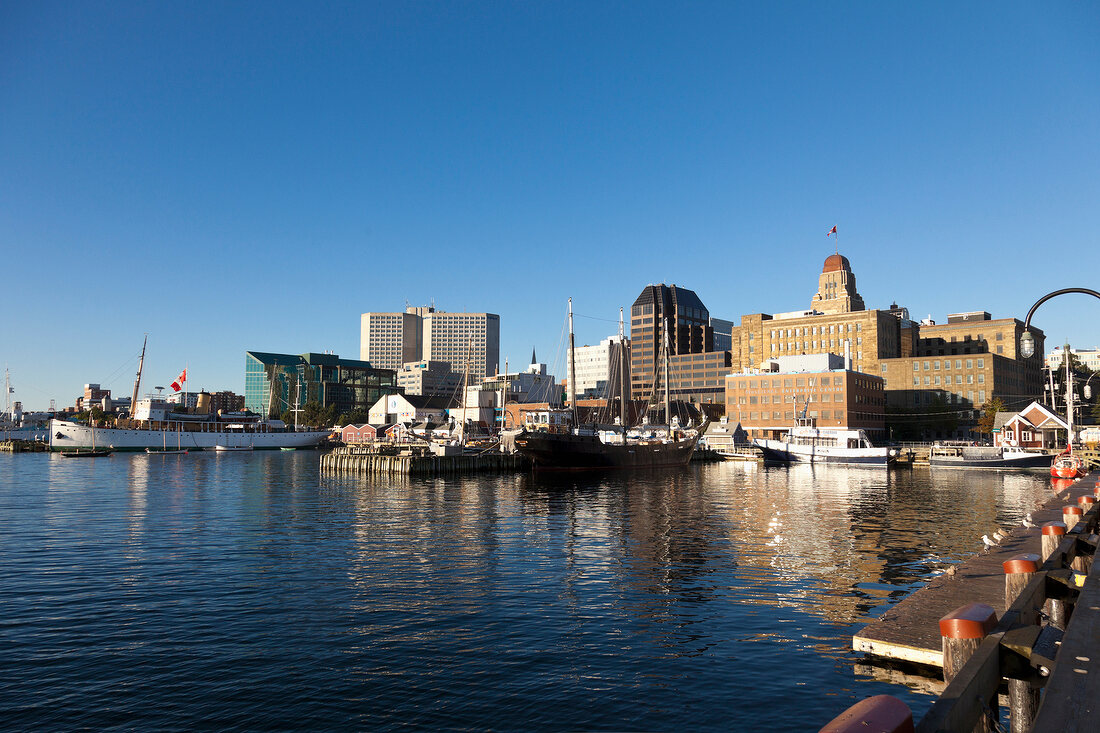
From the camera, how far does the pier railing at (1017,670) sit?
204 inches

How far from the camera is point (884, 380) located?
17038cm

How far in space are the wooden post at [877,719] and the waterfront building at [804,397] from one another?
453 ft

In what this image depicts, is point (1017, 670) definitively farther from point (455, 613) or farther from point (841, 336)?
point (841, 336)

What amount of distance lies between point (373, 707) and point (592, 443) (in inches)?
3076

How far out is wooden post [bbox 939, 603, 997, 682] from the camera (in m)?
7.12

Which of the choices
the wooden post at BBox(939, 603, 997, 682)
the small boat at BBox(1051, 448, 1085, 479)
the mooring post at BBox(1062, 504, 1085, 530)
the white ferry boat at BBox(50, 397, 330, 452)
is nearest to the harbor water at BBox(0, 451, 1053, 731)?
the mooring post at BBox(1062, 504, 1085, 530)

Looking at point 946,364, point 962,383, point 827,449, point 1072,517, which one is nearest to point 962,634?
point 1072,517

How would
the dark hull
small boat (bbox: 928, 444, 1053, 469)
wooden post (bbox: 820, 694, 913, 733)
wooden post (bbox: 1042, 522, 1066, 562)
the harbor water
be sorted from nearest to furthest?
wooden post (bbox: 820, 694, 913, 733), wooden post (bbox: 1042, 522, 1066, 562), the harbor water, the dark hull, small boat (bbox: 928, 444, 1053, 469)

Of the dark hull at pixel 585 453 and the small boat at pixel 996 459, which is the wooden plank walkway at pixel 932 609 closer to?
the dark hull at pixel 585 453

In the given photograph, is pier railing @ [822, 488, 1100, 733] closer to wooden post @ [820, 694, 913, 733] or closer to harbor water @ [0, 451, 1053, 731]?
wooden post @ [820, 694, 913, 733]

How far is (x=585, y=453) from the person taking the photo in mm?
90438

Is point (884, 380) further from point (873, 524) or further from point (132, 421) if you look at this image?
point (132, 421)

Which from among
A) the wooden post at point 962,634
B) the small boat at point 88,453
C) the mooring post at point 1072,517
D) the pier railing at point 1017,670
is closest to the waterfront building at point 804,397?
the mooring post at point 1072,517

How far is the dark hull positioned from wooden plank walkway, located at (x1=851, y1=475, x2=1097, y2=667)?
6616cm
